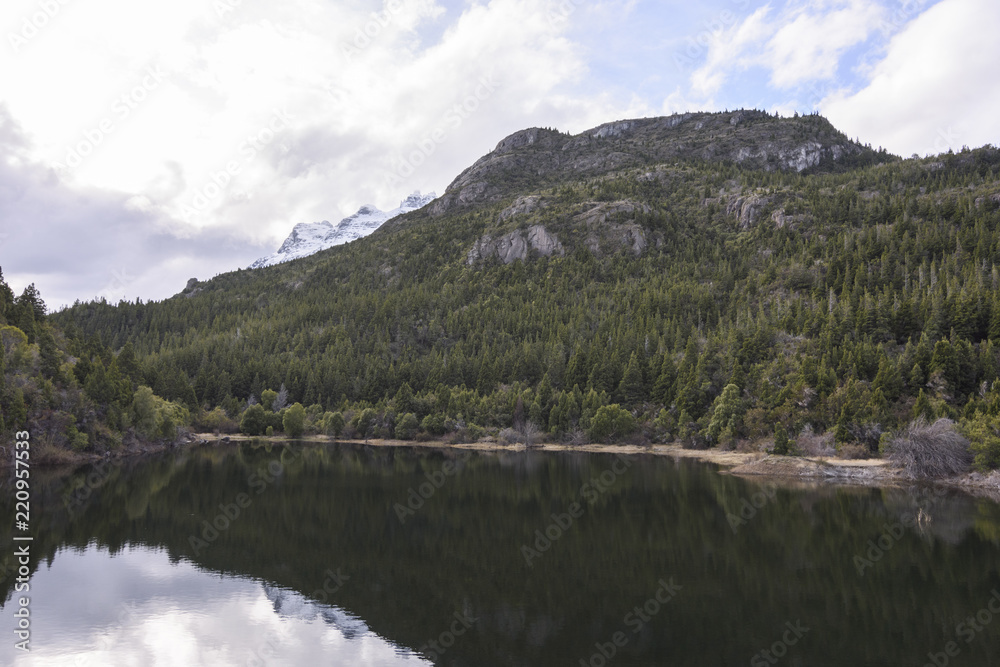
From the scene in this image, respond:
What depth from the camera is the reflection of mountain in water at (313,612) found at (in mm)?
26828

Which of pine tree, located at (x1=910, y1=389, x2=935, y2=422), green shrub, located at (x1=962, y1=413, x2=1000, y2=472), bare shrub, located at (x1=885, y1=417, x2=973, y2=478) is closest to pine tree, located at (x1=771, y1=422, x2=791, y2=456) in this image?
pine tree, located at (x1=910, y1=389, x2=935, y2=422)

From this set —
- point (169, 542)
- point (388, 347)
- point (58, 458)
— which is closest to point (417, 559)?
point (169, 542)

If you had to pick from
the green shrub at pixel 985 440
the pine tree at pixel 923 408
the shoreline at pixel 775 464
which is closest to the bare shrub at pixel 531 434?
the shoreline at pixel 775 464

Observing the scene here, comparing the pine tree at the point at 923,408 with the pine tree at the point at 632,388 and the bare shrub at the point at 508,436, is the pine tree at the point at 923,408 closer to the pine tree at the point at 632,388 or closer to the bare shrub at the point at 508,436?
the pine tree at the point at 632,388

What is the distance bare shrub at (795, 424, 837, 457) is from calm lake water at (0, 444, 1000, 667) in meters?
25.4

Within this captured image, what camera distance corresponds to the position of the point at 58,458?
Result: 83312 millimetres

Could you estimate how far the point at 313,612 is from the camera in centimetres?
2847

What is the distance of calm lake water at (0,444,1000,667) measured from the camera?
24.4 meters

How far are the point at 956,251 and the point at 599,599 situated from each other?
157 meters

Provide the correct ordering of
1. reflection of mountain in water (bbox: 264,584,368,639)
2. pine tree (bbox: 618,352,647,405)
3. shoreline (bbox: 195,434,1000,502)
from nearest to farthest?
reflection of mountain in water (bbox: 264,584,368,639) < shoreline (bbox: 195,434,1000,502) < pine tree (bbox: 618,352,647,405)

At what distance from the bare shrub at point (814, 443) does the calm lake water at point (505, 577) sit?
2543 centimetres

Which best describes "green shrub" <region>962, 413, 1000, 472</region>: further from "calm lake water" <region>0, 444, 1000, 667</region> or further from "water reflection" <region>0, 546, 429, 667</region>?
"water reflection" <region>0, 546, 429, 667</region>

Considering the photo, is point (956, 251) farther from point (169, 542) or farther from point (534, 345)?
point (169, 542)

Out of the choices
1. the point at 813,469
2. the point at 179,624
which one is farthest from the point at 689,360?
the point at 179,624
